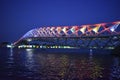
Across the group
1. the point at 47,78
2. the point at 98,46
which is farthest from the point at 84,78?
the point at 98,46

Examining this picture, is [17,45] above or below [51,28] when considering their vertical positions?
below

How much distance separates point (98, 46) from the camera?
113875 mm

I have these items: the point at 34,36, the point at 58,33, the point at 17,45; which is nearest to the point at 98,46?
the point at 58,33

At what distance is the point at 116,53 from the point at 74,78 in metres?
51.7

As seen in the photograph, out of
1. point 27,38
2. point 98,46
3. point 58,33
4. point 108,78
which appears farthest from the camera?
point 27,38

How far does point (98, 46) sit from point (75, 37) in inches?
442

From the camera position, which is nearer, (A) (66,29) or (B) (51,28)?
(A) (66,29)

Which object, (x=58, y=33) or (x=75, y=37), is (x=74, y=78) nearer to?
(x=75, y=37)

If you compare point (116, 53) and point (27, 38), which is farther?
point (27, 38)

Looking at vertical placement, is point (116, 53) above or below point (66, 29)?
below

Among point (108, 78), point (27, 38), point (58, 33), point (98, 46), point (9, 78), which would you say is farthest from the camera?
point (27, 38)

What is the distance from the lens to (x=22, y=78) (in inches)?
866

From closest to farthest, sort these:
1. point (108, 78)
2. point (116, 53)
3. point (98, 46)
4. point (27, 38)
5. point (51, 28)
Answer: point (108, 78) → point (116, 53) → point (98, 46) → point (27, 38) → point (51, 28)

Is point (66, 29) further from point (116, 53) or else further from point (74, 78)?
point (74, 78)
